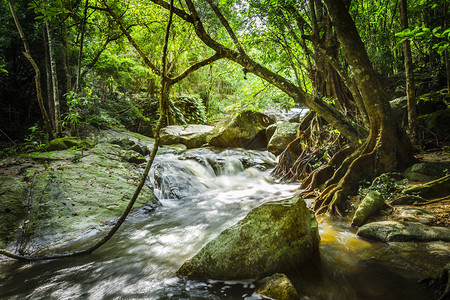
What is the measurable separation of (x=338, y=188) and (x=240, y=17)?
6.34m

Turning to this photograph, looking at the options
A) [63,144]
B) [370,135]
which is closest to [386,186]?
[370,135]

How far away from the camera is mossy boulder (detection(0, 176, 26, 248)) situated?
12.9 ft

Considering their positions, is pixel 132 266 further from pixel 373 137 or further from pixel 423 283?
pixel 373 137

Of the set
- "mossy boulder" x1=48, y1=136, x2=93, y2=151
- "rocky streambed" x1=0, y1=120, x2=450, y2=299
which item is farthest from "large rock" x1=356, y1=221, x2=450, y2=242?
"mossy boulder" x1=48, y1=136, x2=93, y2=151

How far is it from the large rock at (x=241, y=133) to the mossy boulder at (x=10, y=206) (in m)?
9.25

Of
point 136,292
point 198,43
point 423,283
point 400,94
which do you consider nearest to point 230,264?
point 136,292

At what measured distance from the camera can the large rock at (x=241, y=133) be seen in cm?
1284

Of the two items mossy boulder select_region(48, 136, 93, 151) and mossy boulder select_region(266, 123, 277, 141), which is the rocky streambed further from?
mossy boulder select_region(266, 123, 277, 141)

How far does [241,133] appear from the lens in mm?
12891

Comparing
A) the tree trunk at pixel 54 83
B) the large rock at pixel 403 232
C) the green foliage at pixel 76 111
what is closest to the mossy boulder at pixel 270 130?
the green foliage at pixel 76 111

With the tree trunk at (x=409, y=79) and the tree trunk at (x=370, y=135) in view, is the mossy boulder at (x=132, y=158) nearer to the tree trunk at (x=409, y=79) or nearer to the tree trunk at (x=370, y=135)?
the tree trunk at (x=370, y=135)

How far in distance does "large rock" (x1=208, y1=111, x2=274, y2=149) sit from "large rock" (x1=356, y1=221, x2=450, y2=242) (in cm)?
968

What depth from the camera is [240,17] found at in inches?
292

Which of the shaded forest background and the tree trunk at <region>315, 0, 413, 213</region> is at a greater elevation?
the shaded forest background
